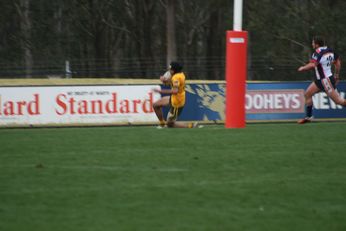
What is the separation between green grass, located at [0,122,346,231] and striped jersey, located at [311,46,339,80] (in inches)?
151

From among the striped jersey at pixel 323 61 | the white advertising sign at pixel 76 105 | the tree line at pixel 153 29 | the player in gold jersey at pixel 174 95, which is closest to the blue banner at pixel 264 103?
the white advertising sign at pixel 76 105

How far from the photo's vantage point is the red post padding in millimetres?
16578

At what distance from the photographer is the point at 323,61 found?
60.6ft

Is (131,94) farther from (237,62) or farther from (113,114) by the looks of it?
(237,62)

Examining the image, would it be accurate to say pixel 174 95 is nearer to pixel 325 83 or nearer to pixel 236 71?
pixel 236 71

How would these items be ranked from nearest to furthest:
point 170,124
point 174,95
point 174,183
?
point 174,183 < point 174,95 < point 170,124

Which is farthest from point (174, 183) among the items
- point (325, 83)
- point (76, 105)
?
point (76, 105)

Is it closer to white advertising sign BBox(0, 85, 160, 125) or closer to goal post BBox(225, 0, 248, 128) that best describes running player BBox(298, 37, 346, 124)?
goal post BBox(225, 0, 248, 128)

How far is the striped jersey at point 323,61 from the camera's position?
18.4 meters

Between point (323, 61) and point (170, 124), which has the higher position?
point (323, 61)

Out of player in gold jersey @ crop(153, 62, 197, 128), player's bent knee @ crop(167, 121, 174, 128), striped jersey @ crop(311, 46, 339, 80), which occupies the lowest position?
player's bent knee @ crop(167, 121, 174, 128)

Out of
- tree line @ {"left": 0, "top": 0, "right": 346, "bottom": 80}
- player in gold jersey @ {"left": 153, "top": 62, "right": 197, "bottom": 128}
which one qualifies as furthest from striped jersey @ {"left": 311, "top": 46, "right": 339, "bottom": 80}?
tree line @ {"left": 0, "top": 0, "right": 346, "bottom": 80}

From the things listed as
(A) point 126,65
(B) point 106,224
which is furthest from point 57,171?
(A) point 126,65

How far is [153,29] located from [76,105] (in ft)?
120
